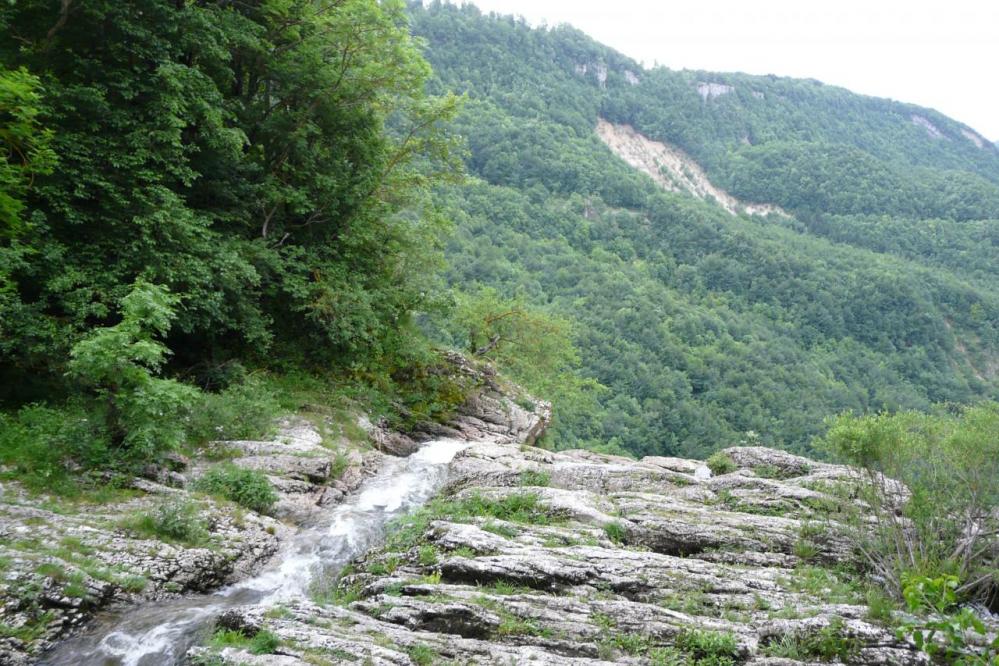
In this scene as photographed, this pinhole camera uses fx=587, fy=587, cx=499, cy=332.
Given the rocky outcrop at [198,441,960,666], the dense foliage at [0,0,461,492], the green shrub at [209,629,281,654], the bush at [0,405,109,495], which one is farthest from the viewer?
the dense foliage at [0,0,461,492]

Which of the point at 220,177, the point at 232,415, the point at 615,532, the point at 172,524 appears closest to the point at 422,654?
the point at 172,524

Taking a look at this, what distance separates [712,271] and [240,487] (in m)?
125

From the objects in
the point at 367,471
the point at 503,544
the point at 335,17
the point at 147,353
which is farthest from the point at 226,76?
the point at 503,544

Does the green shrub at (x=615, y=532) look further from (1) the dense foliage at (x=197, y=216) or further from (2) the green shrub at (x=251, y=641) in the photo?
(1) the dense foliage at (x=197, y=216)

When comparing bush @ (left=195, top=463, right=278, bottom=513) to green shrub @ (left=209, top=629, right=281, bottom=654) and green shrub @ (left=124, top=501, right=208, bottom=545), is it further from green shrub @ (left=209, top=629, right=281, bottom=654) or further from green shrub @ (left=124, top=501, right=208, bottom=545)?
green shrub @ (left=209, top=629, right=281, bottom=654)

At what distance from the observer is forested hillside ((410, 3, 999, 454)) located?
81625 mm

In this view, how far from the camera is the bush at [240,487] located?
38.8 feet

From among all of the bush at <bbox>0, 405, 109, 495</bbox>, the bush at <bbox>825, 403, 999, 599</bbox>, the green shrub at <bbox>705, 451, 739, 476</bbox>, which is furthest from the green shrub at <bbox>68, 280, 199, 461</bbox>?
→ the green shrub at <bbox>705, 451, 739, 476</bbox>

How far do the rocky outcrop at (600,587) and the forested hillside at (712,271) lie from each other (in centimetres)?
2157

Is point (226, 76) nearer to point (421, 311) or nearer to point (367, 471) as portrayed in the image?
point (421, 311)

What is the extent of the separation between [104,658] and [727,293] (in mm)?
125600

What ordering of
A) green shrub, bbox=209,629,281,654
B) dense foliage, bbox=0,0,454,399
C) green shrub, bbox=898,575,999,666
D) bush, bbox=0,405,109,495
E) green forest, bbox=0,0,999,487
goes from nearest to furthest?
green shrub, bbox=898,575,999,666, green shrub, bbox=209,629,281,654, bush, bbox=0,405,109,495, green forest, bbox=0,0,999,487, dense foliage, bbox=0,0,454,399

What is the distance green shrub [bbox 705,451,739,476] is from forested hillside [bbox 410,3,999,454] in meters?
15.9

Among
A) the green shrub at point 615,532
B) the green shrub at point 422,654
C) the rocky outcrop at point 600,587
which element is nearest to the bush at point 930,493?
the rocky outcrop at point 600,587
